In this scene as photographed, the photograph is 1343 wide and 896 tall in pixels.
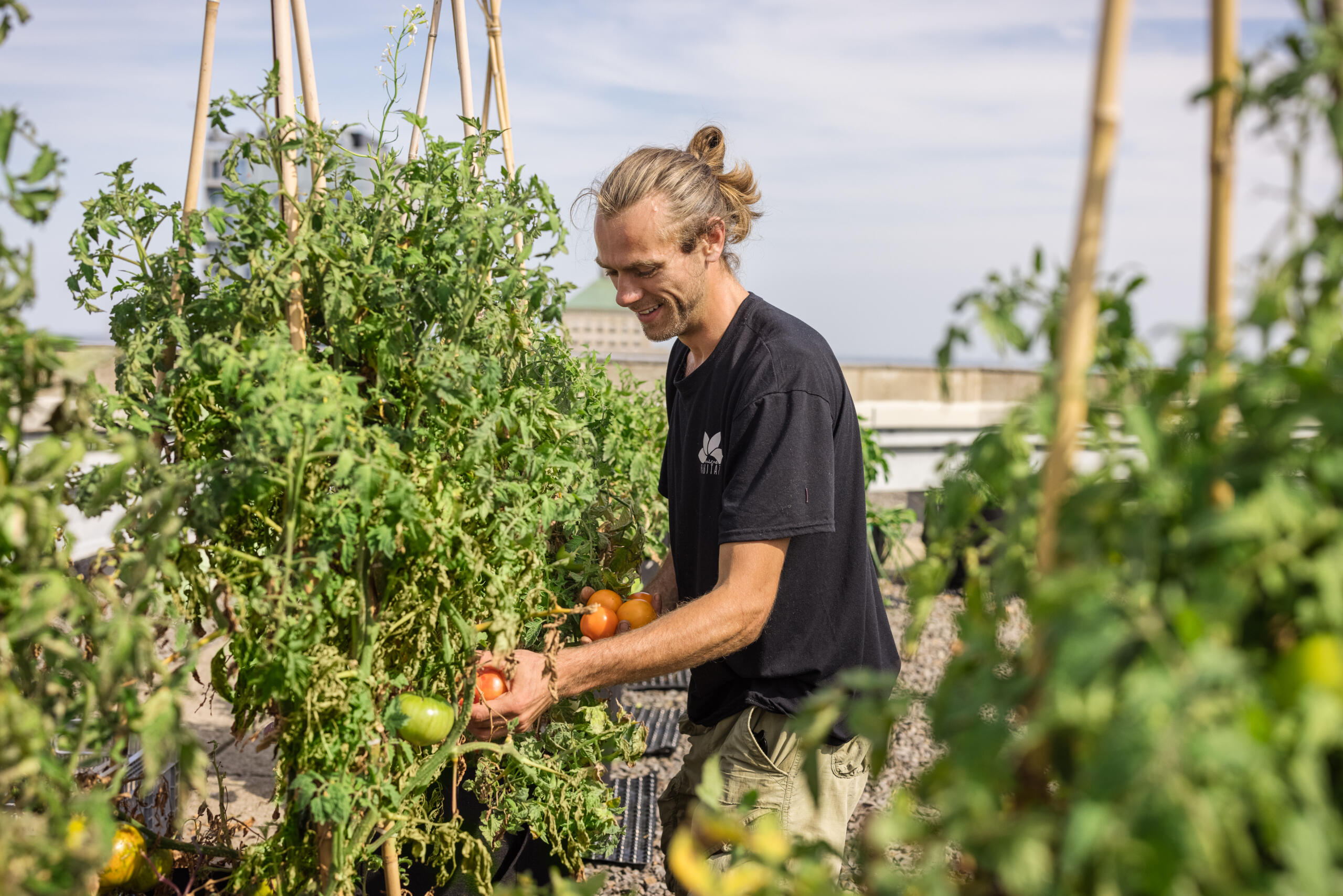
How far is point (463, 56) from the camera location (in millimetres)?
2062

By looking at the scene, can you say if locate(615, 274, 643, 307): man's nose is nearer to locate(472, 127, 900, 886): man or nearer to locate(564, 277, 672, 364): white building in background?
locate(472, 127, 900, 886): man

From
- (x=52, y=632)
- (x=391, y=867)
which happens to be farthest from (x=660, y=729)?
(x=52, y=632)

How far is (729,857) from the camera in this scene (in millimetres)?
1965

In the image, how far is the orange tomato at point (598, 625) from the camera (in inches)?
83.0

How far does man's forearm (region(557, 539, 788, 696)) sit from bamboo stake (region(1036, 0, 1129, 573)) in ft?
3.79

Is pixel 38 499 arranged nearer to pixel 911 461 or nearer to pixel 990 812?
pixel 990 812

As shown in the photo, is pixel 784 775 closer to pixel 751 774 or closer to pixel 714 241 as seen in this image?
pixel 751 774

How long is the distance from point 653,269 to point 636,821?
210 centimetres

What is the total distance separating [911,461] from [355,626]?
7580 millimetres

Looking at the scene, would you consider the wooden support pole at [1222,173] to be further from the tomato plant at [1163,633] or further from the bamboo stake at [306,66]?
the bamboo stake at [306,66]

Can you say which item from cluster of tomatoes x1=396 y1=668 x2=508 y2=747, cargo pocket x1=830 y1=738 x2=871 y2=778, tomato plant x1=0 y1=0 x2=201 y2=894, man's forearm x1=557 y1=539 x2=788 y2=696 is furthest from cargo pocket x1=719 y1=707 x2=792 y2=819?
tomato plant x1=0 y1=0 x2=201 y2=894

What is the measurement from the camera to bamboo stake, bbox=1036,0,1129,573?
0.71 m

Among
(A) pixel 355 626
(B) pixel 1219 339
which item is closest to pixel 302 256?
(A) pixel 355 626

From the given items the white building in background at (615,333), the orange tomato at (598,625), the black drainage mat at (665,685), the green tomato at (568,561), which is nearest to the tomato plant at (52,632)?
the green tomato at (568,561)
